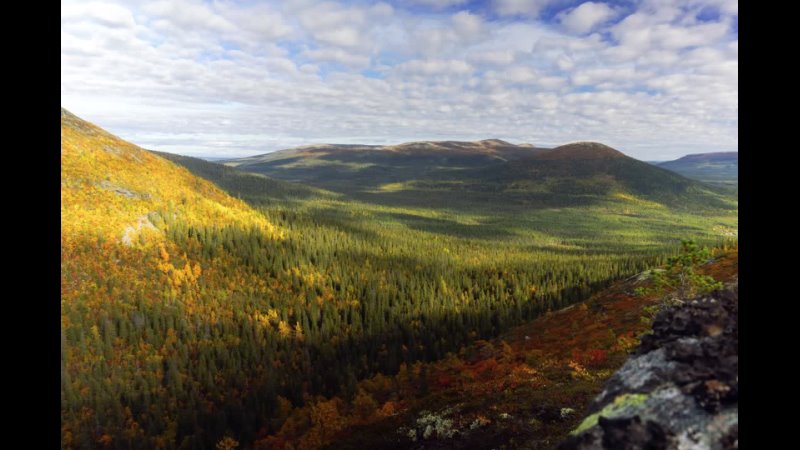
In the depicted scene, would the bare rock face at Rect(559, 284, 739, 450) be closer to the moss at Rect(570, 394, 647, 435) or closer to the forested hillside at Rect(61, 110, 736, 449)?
the moss at Rect(570, 394, 647, 435)

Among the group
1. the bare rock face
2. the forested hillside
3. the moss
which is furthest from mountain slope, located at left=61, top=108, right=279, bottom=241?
the bare rock face

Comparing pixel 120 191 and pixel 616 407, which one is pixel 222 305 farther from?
pixel 616 407

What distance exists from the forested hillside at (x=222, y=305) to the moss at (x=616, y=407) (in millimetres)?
34749

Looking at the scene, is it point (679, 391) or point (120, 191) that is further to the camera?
point (120, 191)

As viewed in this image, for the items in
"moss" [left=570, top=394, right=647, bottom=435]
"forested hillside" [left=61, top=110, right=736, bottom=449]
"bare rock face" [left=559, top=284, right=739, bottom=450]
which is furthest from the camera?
"forested hillside" [left=61, top=110, right=736, bottom=449]

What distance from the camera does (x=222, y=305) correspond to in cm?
9894

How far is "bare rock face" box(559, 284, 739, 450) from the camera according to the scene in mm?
7809

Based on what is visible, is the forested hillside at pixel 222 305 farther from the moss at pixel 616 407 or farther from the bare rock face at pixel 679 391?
the bare rock face at pixel 679 391

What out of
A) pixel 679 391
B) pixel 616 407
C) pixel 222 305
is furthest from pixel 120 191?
pixel 679 391

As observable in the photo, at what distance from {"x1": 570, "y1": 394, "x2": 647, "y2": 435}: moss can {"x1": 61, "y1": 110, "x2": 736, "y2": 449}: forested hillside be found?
34749 millimetres

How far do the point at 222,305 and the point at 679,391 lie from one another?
107403mm

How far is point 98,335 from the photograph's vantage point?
7494 centimetres
